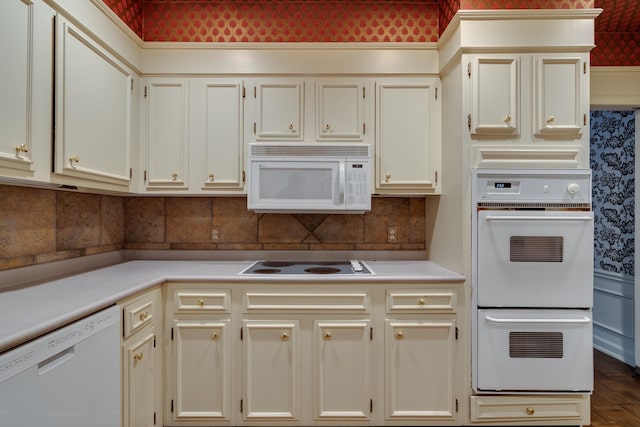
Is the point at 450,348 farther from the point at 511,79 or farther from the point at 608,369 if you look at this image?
the point at 608,369

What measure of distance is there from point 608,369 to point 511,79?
8.44 ft

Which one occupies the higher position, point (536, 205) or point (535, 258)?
point (536, 205)

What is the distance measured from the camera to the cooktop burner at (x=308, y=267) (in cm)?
222

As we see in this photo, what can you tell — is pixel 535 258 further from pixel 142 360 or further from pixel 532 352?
pixel 142 360

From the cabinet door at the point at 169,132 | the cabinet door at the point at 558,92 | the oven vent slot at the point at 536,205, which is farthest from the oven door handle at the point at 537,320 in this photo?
the cabinet door at the point at 169,132

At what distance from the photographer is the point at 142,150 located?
2.35 meters

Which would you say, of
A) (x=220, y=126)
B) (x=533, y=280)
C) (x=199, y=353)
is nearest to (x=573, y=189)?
(x=533, y=280)

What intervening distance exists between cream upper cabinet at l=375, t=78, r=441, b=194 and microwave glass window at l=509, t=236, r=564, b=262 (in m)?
0.61

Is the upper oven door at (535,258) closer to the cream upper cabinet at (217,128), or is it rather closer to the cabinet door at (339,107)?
the cabinet door at (339,107)

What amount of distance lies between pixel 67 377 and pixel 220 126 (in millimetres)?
1634

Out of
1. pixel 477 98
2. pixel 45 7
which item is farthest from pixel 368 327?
pixel 45 7

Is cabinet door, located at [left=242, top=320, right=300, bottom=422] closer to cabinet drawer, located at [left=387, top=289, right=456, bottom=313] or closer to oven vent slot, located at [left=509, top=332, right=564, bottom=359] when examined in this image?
cabinet drawer, located at [left=387, top=289, right=456, bottom=313]

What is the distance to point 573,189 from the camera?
6.35ft

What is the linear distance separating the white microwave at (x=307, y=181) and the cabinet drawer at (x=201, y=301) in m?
0.58
